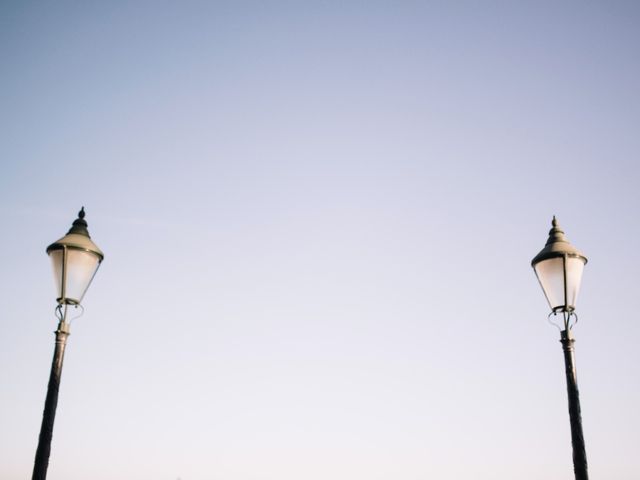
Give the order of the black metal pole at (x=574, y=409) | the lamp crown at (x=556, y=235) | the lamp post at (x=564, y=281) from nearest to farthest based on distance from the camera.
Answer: the black metal pole at (x=574, y=409), the lamp post at (x=564, y=281), the lamp crown at (x=556, y=235)

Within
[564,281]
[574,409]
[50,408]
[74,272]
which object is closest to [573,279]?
[564,281]

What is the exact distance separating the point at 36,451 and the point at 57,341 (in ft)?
4.85

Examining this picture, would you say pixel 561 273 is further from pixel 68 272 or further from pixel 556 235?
pixel 68 272

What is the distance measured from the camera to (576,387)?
6.84 m

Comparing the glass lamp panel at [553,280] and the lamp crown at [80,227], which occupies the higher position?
the lamp crown at [80,227]

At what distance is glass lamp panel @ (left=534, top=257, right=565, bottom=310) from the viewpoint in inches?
288

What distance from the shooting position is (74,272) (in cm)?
745

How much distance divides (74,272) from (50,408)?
1.81 meters

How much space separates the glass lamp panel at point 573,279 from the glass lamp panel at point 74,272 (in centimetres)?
662

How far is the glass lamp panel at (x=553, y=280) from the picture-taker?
7315 millimetres

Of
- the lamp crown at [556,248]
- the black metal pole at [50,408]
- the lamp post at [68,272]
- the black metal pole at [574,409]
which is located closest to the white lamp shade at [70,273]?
the lamp post at [68,272]

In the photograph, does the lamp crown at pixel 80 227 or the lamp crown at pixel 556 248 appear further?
the lamp crown at pixel 80 227

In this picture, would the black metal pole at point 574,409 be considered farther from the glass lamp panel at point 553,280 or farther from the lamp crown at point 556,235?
the lamp crown at point 556,235

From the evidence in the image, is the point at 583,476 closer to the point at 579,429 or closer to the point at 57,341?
the point at 579,429
